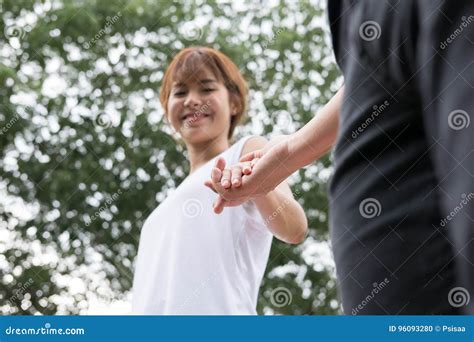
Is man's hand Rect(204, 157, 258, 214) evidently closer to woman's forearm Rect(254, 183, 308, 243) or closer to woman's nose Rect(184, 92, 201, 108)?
woman's forearm Rect(254, 183, 308, 243)

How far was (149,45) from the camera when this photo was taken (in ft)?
23.3

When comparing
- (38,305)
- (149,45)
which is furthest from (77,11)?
(38,305)

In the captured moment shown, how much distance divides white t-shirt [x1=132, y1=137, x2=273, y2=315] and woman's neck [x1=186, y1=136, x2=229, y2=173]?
12cm

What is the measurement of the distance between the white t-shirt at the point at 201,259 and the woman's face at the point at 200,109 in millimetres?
135

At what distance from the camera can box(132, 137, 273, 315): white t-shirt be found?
1.49m

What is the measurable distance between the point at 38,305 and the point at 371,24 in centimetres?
570

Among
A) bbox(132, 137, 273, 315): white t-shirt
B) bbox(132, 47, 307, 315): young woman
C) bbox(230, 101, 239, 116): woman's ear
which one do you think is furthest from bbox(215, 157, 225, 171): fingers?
bbox(230, 101, 239, 116): woman's ear

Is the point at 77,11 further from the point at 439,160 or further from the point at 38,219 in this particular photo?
the point at 439,160

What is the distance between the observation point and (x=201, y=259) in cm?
151

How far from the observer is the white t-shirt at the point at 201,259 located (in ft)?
4.89

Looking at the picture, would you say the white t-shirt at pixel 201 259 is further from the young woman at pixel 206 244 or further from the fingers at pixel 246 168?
the fingers at pixel 246 168

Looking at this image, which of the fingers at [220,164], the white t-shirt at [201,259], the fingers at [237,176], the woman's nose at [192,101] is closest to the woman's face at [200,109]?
the woman's nose at [192,101]

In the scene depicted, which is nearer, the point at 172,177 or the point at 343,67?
the point at 343,67

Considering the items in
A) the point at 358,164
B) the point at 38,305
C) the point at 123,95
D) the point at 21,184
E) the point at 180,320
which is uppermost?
the point at 358,164
